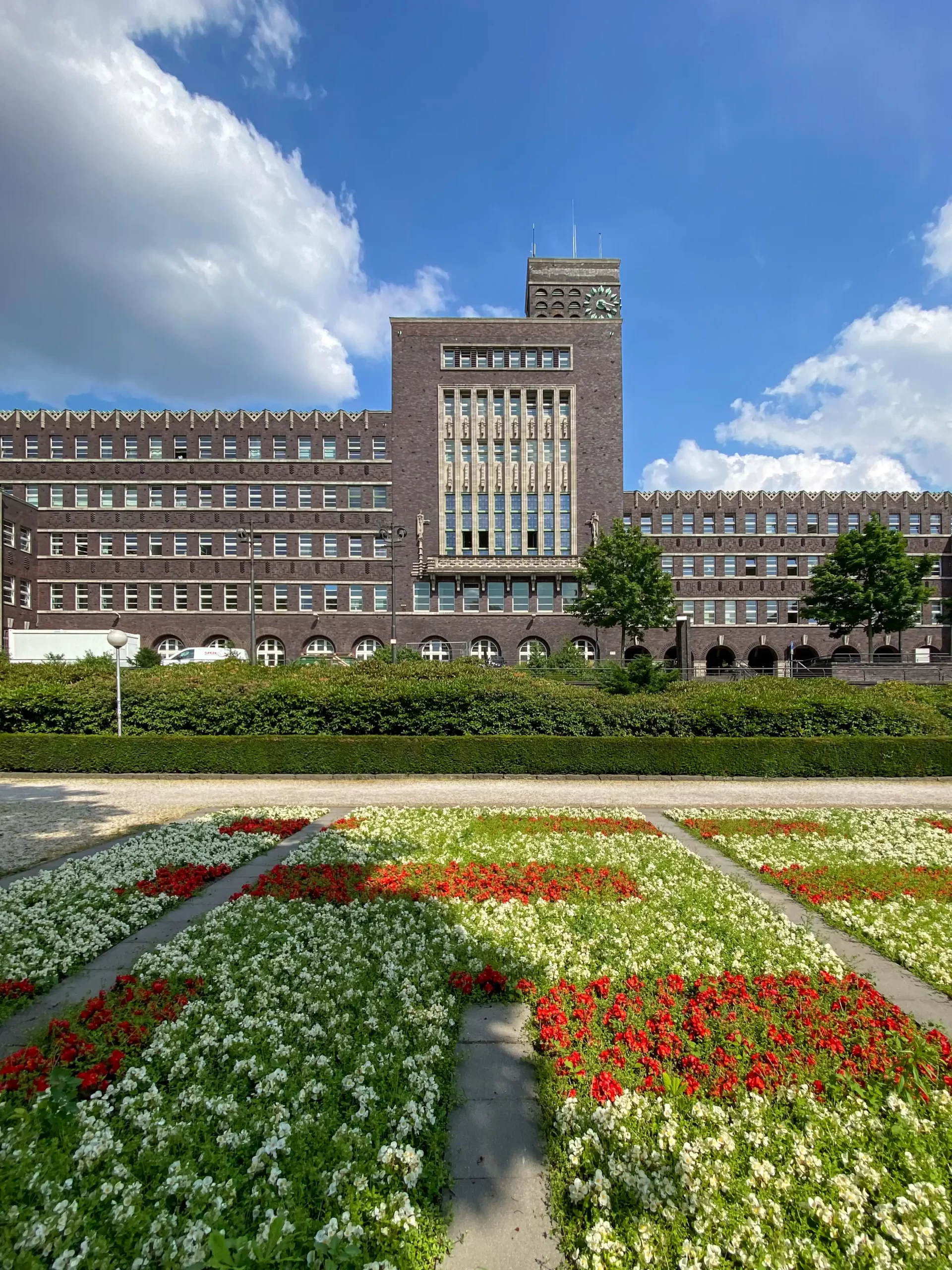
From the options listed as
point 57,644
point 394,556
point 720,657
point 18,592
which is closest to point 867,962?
point 57,644

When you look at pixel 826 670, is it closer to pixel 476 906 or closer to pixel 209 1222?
pixel 476 906

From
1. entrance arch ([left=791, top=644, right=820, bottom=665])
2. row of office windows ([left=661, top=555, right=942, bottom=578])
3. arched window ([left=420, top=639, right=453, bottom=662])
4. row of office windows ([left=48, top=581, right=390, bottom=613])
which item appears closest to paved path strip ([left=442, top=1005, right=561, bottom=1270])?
arched window ([left=420, top=639, right=453, bottom=662])

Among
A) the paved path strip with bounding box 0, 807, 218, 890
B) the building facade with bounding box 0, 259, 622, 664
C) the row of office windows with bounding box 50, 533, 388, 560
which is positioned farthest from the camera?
the row of office windows with bounding box 50, 533, 388, 560

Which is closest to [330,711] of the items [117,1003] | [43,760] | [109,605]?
[43,760]

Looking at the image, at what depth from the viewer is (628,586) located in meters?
37.8

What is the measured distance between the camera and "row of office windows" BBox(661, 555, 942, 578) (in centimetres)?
5678

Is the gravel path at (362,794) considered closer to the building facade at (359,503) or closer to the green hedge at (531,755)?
the green hedge at (531,755)

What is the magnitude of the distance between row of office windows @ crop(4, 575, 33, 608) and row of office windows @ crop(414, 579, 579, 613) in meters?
30.6

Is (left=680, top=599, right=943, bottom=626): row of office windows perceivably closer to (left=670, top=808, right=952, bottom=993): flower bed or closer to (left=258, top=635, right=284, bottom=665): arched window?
(left=258, top=635, right=284, bottom=665): arched window

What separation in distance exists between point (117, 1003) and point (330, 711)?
13.1 metres

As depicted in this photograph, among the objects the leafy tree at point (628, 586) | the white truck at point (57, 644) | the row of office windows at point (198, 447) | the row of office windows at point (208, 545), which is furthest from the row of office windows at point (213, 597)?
the leafy tree at point (628, 586)

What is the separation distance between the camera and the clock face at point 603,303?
175 ft

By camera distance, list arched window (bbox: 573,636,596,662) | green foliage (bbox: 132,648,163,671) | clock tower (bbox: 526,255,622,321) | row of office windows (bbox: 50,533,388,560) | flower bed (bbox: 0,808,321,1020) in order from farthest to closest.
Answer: clock tower (bbox: 526,255,622,321) → row of office windows (bbox: 50,533,388,560) → arched window (bbox: 573,636,596,662) → green foliage (bbox: 132,648,163,671) → flower bed (bbox: 0,808,321,1020)

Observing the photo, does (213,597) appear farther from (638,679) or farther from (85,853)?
(85,853)
